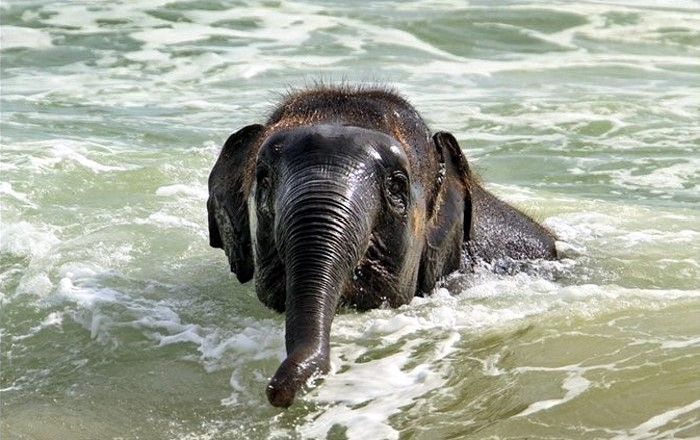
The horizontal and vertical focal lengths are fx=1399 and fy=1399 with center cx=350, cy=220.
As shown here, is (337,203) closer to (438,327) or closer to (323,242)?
(323,242)

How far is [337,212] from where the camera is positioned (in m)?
6.24

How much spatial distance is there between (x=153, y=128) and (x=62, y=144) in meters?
1.73

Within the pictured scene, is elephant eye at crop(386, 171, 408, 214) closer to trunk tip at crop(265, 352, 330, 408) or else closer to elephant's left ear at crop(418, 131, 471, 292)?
elephant's left ear at crop(418, 131, 471, 292)

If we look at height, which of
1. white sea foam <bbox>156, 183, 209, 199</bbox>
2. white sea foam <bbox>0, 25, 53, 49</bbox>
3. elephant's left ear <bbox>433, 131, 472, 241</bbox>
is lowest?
white sea foam <bbox>0, 25, 53, 49</bbox>

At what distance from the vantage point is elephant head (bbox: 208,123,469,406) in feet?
19.5

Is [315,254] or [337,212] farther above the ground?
[337,212]

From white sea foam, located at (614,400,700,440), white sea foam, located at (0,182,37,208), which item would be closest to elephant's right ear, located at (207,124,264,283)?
white sea foam, located at (614,400,700,440)

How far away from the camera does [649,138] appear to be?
1442 centimetres

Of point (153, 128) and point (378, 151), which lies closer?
point (378, 151)

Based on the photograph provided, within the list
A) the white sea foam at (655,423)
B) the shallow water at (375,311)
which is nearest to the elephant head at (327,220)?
the shallow water at (375,311)

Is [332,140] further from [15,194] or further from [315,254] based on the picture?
[15,194]

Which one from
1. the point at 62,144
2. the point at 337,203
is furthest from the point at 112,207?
the point at 337,203

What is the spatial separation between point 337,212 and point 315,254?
27 cm

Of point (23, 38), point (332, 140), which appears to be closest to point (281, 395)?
point (332, 140)
